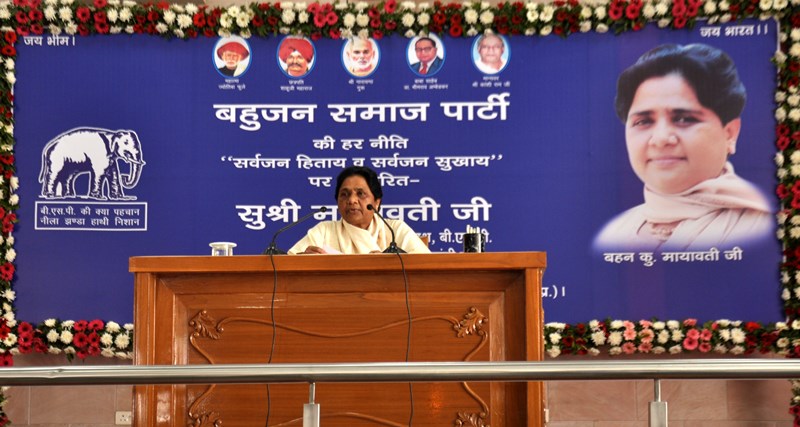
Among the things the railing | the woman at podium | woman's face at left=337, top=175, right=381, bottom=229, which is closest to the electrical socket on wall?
the woman at podium

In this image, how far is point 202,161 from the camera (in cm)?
564

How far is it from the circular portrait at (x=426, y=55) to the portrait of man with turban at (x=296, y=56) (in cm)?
70

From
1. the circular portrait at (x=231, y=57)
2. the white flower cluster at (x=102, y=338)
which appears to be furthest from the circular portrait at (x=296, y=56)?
the white flower cluster at (x=102, y=338)

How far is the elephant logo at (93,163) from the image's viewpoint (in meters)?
5.62

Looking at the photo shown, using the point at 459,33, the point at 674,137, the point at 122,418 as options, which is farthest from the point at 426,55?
the point at 122,418

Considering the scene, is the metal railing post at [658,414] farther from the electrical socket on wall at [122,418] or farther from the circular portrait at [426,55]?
the electrical socket on wall at [122,418]

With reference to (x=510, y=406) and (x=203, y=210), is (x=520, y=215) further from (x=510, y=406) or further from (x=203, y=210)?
(x=510, y=406)

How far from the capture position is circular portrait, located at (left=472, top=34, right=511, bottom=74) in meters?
5.64

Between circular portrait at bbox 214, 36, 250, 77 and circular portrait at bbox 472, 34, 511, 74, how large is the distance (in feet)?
5.20

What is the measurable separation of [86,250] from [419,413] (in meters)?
3.42

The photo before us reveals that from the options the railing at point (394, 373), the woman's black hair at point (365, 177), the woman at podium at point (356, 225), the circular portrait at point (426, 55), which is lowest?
the railing at point (394, 373)

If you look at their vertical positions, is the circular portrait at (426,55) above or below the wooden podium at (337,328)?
above

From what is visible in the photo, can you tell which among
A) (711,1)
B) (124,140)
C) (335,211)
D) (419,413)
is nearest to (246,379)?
(419,413)

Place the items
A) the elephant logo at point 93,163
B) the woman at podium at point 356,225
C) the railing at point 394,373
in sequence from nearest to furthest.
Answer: the railing at point 394,373 < the woman at podium at point 356,225 < the elephant logo at point 93,163
